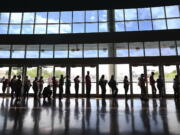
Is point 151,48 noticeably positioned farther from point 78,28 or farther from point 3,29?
point 3,29

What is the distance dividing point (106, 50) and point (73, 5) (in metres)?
9.17

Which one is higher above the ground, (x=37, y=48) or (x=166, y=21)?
(x=166, y=21)

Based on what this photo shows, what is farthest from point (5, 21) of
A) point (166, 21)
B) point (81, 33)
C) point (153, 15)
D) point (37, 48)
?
point (166, 21)

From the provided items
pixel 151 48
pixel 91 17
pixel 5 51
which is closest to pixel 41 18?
pixel 5 51

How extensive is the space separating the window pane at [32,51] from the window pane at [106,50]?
17.8ft

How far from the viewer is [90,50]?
13.7m

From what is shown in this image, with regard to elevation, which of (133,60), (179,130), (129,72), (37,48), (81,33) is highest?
(81,33)

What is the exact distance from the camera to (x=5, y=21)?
604 inches

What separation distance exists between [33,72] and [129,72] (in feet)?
25.9

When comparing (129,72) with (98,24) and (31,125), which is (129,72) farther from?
(31,125)

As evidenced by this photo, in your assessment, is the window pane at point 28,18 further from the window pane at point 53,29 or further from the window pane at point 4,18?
the window pane at point 53,29

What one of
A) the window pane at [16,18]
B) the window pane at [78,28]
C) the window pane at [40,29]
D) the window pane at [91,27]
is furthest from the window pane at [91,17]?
the window pane at [16,18]

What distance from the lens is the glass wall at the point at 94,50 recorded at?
13.1 metres

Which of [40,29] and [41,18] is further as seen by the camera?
[41,18]
